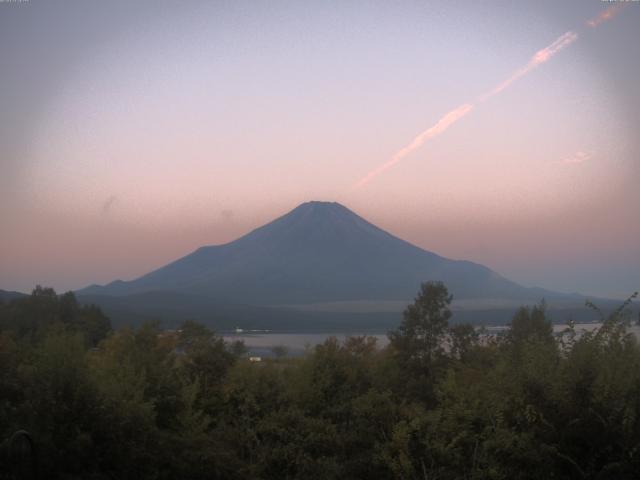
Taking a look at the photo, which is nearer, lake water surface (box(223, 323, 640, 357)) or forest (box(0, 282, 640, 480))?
forest (box(0, 282, 640, 480))

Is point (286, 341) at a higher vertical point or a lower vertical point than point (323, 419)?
lower

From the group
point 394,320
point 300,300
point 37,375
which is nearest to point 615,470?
point 37,375

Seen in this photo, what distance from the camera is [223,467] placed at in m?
11.4

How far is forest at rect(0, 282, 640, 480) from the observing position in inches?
353

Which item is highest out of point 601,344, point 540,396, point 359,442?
point 601,344

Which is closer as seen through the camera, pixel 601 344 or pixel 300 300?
pixel 601 344

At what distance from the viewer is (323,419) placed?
15.0 meters

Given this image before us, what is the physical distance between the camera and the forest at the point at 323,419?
29.4ft

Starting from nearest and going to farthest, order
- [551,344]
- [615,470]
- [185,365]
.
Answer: [615,470] < [551,344] < [185,365]

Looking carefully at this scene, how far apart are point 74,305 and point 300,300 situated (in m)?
151

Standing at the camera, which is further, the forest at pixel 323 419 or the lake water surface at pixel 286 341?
the lake water surface at pixel 286 341

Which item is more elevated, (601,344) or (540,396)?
(601,344)

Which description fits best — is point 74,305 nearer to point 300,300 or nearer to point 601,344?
point 601,344

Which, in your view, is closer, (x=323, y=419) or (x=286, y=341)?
(x=323, y=419)
